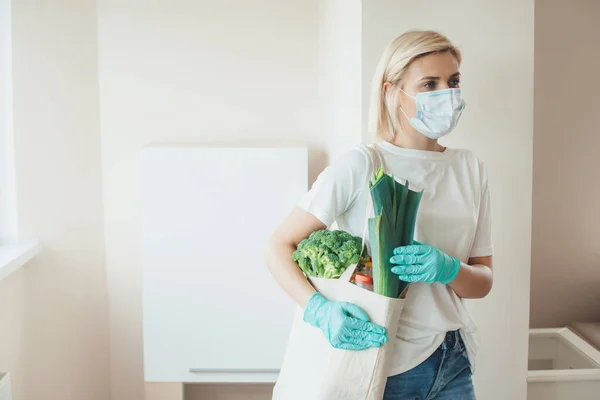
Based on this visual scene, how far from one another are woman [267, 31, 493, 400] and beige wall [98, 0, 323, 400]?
1.48 metres

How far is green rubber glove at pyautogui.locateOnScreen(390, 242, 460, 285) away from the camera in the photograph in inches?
55.1

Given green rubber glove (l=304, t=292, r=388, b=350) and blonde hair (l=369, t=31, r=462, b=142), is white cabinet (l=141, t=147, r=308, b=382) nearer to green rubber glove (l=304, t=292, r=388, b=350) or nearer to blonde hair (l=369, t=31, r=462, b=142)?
blonde hair (l=369, t=31, r=462, b=142)

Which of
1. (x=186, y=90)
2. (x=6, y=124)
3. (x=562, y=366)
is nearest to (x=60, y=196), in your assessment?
(x=6, y=124)

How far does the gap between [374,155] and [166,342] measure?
1431 mm

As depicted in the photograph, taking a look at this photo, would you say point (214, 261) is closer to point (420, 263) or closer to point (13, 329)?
point (13, 329)

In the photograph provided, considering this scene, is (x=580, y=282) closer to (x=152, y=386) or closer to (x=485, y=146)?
(x=485, y=146)

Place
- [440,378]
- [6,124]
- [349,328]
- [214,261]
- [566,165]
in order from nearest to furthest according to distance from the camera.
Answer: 1. [349,328]
2. [440,378]
3. [6,124]
4. [214,261]
5. [566,165]

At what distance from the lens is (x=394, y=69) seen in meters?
1.57

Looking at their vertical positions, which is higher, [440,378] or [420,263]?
[420,263]

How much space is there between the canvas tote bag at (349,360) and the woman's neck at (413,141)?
0.78ft

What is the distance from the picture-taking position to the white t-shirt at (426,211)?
150cm

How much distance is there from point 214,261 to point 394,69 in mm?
1283

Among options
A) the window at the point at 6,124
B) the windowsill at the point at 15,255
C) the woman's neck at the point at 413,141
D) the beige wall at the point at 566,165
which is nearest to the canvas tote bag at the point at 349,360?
the woman's neck at the point at 413,141

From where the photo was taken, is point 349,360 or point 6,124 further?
point 6,124
